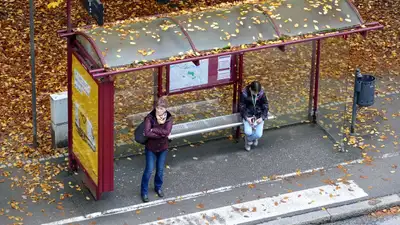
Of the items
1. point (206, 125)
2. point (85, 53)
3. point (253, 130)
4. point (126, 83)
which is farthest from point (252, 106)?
point (85, 53)

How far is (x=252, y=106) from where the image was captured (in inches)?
529

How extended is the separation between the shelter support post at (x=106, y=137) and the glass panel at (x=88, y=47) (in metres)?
0.33

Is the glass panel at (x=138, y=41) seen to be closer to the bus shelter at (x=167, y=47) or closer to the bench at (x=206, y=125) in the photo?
the bus shelter at (x=167, y=47)

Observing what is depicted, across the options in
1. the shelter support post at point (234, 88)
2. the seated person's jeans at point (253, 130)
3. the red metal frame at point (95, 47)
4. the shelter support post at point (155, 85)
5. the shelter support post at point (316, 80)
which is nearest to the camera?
the red metal frame at point (95, 47)

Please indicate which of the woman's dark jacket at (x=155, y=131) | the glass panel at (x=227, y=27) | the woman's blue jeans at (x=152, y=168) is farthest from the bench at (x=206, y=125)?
the glass panel at (x=227, y=27)

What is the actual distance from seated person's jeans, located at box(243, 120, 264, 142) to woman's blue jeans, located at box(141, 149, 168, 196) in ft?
Answer: 5.83

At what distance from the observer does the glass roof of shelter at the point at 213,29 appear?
11562mm

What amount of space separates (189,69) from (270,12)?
5.22 ft

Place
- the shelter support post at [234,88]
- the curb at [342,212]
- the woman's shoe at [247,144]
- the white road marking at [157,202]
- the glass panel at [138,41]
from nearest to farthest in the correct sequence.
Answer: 1. the glass panel at [138,41]
2. the white road marking at [157,202]
3. the curb at [342,212]
4. the shelter support post at [234,88]
5. the woman's shoe at [247,144]

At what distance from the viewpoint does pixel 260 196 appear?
12.6 meters

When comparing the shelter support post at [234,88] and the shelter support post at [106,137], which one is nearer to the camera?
the shelter support post at [106,137]

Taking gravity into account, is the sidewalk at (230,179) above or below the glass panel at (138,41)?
below

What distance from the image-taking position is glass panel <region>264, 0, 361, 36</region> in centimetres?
1252

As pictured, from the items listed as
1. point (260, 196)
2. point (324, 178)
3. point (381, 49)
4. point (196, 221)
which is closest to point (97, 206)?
point (196, 221)
